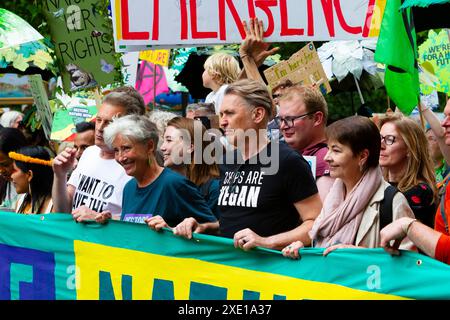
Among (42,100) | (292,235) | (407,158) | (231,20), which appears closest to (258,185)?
(292,235)

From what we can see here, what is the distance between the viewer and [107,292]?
625cm

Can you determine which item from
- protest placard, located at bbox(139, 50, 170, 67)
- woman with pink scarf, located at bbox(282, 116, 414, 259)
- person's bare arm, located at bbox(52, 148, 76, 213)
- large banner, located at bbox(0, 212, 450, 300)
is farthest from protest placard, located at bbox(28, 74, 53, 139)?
woman with pink scarf, located at bbox(282, 116, 414, 259)

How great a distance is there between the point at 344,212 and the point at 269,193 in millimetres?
571

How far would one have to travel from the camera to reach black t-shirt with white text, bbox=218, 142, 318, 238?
17.8 feet

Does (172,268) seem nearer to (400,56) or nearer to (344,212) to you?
(344,212)

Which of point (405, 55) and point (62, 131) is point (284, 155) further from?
point (62, 131)

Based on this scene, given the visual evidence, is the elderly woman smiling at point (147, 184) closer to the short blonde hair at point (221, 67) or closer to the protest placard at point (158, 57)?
the short blonde hair at point (221, 67)

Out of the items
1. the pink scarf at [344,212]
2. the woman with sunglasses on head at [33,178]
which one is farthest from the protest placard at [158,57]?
the pink scarf at [344,212]

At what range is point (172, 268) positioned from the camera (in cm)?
589

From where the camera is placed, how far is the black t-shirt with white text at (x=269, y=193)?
5.44 m

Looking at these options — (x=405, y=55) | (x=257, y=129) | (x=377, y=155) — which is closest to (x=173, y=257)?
(x=257, y=129)

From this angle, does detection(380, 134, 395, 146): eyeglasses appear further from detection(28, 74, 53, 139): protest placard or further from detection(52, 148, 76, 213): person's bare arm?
detection(28, 74, 53, 139): protest placard

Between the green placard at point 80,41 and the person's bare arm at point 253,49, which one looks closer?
the person's bare arm at point 253,49

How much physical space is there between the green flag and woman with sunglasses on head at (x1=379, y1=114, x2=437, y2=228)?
1.59ft
